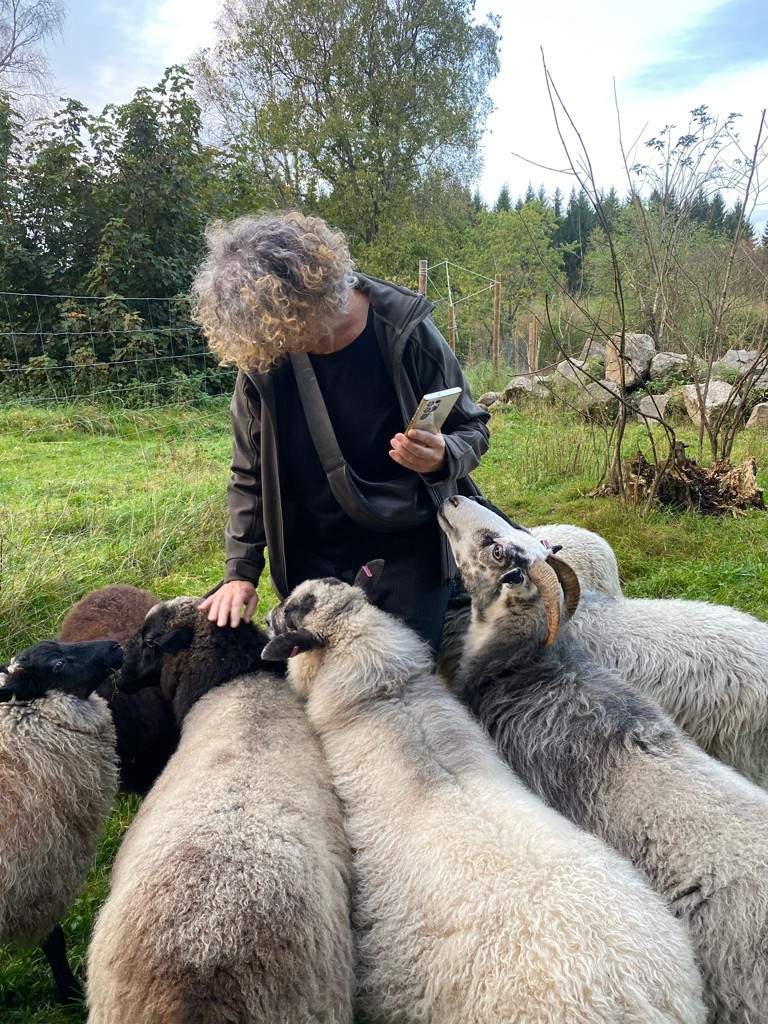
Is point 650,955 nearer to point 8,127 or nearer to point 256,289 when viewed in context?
point 256,289

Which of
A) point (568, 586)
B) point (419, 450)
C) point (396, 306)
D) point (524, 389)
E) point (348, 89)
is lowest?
point (568, 586)

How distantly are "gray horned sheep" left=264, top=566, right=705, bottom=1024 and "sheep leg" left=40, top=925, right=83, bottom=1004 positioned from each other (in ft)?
3.84

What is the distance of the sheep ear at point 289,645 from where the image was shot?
287 cm

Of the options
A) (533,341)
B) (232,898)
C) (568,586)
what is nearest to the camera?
(232,898)

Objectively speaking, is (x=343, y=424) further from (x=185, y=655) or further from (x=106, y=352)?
(x=106, y=352)

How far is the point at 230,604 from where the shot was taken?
350cm

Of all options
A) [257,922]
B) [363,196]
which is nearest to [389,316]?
[257,922]

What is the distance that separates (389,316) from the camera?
3.39 metres

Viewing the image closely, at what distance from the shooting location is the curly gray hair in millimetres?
3014

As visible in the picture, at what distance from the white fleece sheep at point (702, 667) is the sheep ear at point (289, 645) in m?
1.43

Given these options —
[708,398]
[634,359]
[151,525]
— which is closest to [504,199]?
[634,359]

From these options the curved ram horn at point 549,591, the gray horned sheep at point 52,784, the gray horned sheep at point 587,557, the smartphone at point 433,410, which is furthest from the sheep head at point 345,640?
the gray horned sheep at point 587,557

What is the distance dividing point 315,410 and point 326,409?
0.07 metres

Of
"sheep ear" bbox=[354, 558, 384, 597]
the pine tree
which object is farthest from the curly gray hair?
the pine tree
